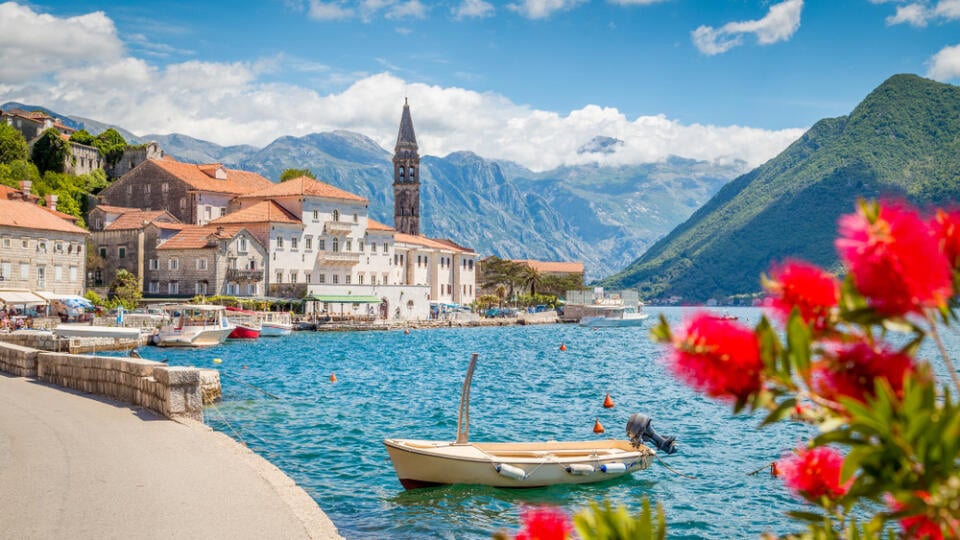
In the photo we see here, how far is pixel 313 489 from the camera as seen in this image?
54.2 ft

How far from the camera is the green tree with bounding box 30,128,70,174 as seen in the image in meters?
92.7

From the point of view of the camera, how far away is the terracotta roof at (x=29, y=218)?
2435 inches

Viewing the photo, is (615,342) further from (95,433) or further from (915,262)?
(915,262)

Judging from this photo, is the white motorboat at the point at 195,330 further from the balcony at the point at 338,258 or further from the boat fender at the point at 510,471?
the boat fender at the point at 510,471

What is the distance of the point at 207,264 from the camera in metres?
76.8

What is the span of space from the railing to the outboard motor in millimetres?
63978

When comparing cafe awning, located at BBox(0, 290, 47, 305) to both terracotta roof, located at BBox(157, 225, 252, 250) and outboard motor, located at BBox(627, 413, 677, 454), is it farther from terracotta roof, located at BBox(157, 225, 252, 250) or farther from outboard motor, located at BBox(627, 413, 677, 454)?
outboard motor, located at BBox(627, 413, 677, 454)

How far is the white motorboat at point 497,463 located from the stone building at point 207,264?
6372 centimetres

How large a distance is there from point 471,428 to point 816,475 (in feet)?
73.7

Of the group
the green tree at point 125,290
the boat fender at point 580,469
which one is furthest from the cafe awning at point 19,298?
the boat fender at point 580,469

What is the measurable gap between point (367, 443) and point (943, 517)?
20714 millimetres

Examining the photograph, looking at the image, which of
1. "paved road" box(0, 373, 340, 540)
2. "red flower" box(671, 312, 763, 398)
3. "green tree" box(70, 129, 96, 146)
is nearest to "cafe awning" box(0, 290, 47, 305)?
"paved road" box(0, 373, 340, 540)

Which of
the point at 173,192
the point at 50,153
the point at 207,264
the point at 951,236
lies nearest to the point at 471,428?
the point at 951,236

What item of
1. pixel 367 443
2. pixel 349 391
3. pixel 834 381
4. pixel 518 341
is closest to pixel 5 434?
pixel 367 443
